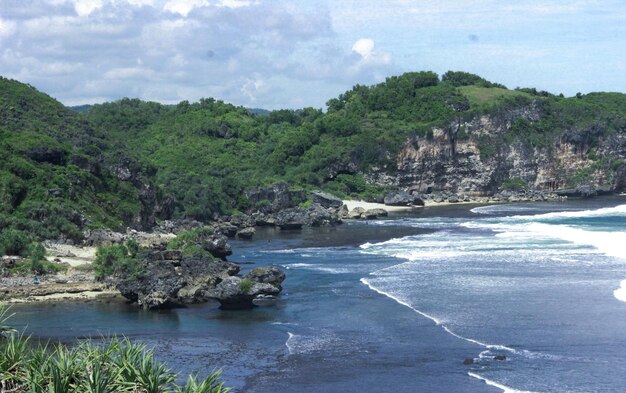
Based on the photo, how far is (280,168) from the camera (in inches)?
5659

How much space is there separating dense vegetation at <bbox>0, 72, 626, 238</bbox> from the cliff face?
0.65 metres

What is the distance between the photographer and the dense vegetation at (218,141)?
82125mm

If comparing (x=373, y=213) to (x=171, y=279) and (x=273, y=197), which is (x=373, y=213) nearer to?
(x=273, y=197)

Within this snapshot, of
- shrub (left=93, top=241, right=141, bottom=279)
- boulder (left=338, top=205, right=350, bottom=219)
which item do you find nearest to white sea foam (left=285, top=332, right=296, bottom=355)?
shrub (left=93, top=241, right=141, bottom=279)

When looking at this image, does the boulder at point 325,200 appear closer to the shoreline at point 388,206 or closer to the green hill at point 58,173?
the shoreline at point 388,206

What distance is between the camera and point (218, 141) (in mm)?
155000

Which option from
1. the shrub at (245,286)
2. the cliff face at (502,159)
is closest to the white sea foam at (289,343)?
the shrub at (245,286)

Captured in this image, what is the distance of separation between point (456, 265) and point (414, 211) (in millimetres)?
55923

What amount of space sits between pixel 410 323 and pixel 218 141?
110418 millimetres

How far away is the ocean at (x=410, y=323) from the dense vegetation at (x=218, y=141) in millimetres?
18479

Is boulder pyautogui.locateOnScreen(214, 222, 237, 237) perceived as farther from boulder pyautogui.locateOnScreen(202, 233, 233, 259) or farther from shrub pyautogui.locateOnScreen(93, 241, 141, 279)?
shrub pyautogui.locateOnScreen(93, 241, 141, 279)

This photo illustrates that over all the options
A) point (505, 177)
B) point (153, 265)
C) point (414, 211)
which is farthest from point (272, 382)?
point (505, 177)

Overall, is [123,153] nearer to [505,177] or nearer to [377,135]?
[377,135]

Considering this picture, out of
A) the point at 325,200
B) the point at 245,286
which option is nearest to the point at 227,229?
the point at 325,200
